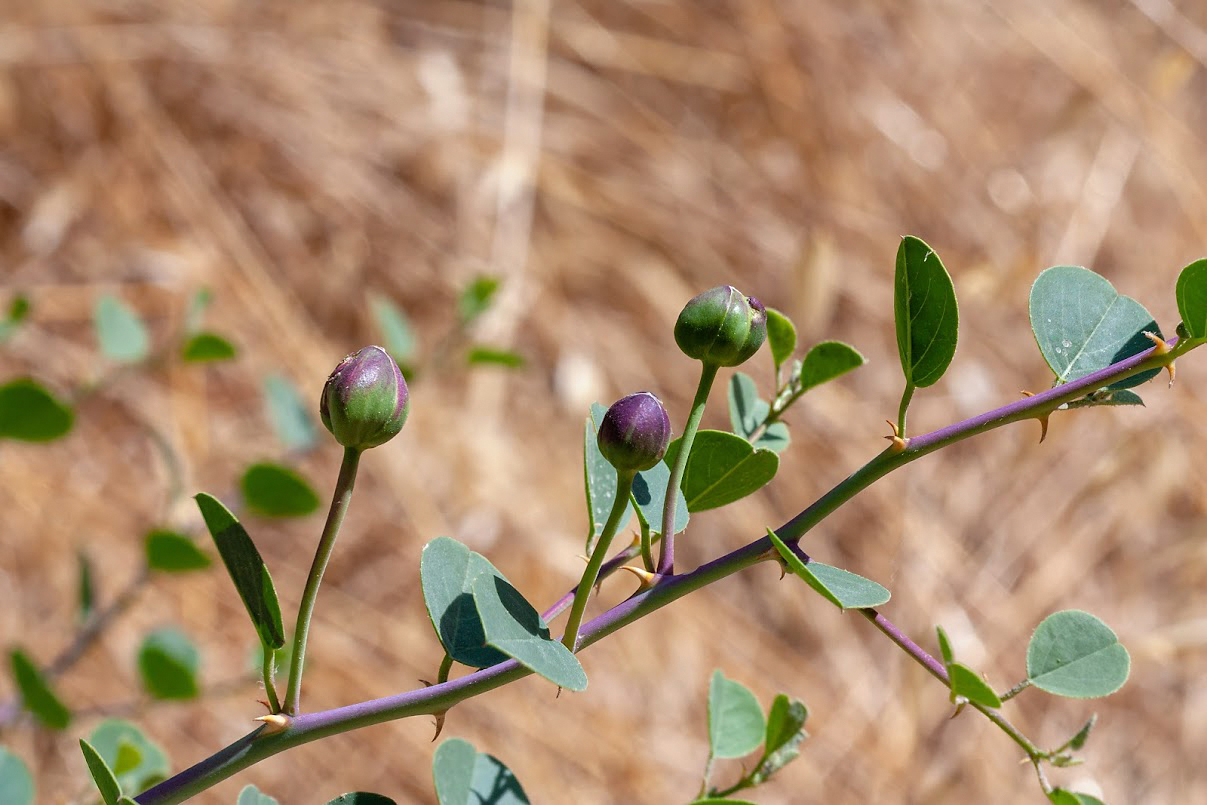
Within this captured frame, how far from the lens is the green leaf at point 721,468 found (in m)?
0.50

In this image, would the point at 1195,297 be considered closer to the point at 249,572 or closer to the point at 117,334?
the point at 249,572

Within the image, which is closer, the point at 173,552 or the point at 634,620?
the point at 634,620

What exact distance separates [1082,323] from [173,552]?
2.31 ft

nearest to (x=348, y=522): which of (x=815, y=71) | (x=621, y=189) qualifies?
(x=621, y=189)

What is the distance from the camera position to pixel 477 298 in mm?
1277

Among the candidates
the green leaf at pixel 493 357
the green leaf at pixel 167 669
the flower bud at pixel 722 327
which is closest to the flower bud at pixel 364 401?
the flower bud at pixel 722 327

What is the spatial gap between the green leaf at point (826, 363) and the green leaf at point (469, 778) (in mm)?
238

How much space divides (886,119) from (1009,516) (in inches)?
39.6

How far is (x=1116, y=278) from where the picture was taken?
108 inches

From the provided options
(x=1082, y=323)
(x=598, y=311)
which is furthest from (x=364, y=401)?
(x=598, y=311)

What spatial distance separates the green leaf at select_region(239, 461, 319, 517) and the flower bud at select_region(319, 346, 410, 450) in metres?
0.52

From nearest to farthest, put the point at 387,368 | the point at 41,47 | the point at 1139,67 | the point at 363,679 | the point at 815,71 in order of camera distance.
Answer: the point at 387,368 → the point at 363,679 → the point at 41,47 → the point at 815,71 → the point at 1139,67

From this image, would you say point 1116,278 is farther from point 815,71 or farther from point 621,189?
point 621,189

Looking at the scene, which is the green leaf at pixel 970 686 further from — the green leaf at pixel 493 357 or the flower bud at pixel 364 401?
the green leaf at pixel 493 357
